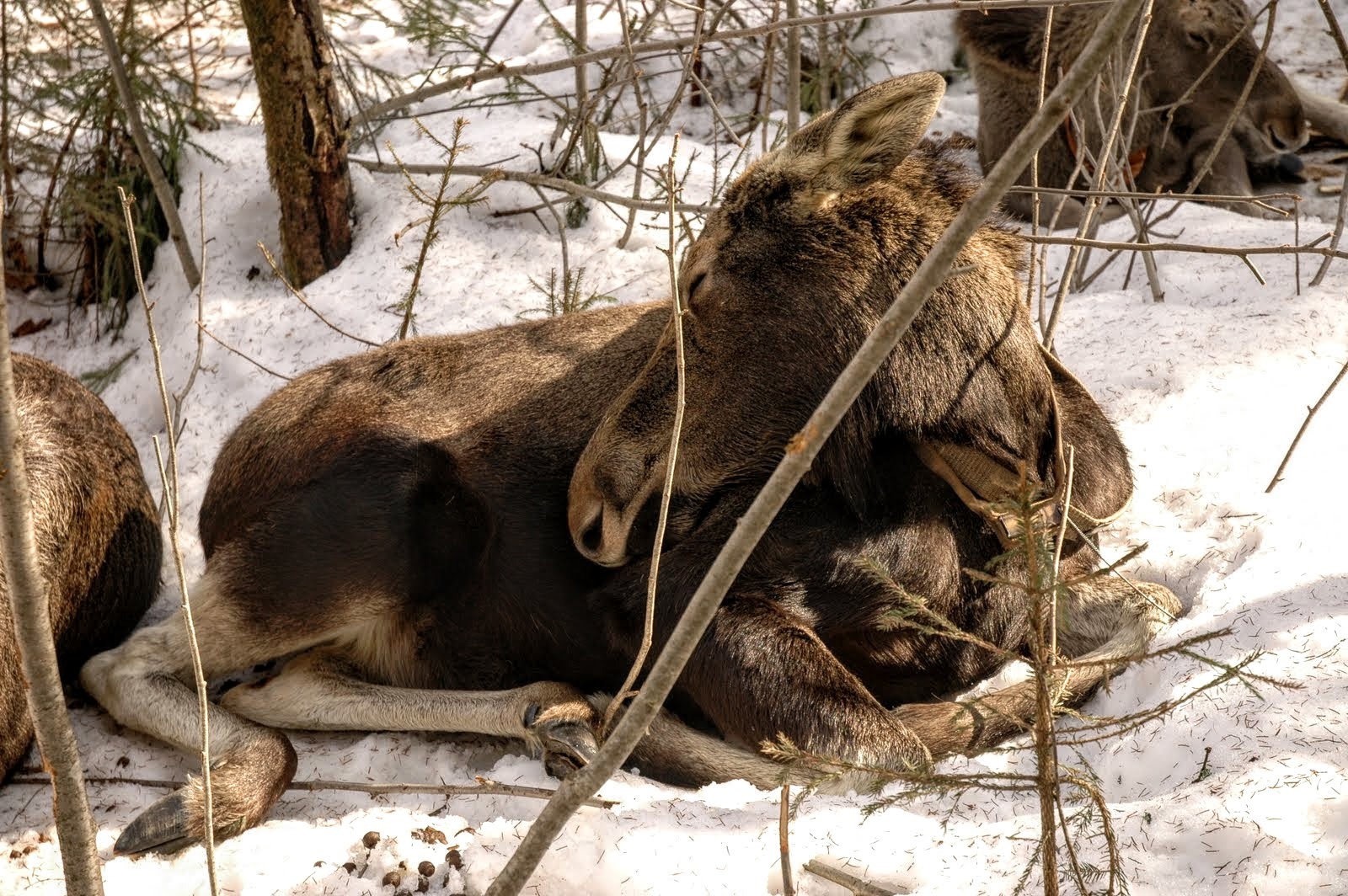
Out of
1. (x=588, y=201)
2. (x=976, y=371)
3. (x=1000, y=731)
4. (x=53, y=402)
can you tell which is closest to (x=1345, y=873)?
(x=1000, y=731)

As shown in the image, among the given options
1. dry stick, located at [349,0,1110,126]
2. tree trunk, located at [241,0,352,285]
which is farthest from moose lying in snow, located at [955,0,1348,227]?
tree trunk, located at [241,0,352,285]

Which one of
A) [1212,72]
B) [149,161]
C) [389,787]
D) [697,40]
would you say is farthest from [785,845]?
[1212,72]

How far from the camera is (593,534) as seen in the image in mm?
3949

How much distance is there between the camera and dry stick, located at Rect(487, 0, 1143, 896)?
2.03 metres

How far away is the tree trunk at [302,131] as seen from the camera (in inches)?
235

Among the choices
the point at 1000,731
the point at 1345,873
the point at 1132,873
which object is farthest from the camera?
the point at 1000,731

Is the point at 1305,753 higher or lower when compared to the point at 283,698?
higher

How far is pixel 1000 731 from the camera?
3777mm

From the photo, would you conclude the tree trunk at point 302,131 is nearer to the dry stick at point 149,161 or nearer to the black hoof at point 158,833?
the dry stick at point 149,161

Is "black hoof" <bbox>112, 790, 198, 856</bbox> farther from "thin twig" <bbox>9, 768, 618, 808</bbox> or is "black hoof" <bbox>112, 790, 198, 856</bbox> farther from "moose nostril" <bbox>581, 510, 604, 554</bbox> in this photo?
"moose nostril" <bbox>581, 510, 604, 554</bbox>

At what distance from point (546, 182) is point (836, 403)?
3.93m

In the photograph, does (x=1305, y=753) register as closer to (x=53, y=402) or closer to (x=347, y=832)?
(x=347, y=832)

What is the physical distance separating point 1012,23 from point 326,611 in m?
5.87

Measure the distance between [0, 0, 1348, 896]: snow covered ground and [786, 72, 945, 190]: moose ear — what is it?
1.67m
